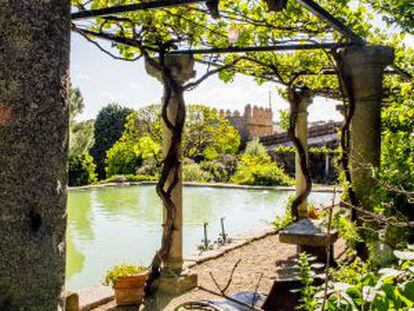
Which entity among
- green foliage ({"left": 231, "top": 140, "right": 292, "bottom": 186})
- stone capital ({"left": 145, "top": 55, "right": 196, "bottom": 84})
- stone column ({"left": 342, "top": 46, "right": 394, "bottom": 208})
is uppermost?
stone capital ({"left": 145, "top": 55, "right": 196, "bottom": 84})

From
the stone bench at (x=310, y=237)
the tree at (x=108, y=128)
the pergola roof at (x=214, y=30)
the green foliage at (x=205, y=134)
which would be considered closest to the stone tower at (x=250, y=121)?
the tree at (x=108, y=128)

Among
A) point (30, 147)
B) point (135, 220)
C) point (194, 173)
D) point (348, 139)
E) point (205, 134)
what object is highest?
point (205, 134)

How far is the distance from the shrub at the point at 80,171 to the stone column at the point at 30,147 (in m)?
24.0

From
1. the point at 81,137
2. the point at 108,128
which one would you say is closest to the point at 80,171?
the point at 81,137

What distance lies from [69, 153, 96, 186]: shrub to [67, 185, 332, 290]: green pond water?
4495 mm

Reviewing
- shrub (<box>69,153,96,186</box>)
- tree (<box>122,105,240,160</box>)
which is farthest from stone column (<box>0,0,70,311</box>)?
shrub (<box>69,153,96,186</box>)

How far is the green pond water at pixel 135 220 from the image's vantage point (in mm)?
7793

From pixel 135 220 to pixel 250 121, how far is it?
78.0ft

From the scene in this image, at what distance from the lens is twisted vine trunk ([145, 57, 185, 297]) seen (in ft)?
15.9

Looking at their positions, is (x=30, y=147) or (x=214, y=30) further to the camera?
(x=214, y=30)

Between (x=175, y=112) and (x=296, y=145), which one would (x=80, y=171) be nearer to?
(x=296, y=145)

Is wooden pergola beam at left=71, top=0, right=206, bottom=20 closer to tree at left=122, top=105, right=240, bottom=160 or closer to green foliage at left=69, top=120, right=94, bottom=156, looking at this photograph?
tree at left=122, top=105, right=240, bottom=160

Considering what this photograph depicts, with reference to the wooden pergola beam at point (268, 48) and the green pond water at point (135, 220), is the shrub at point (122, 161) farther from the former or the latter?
the wooden pergola beam at point (268, 48)

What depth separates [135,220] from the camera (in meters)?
11.8
